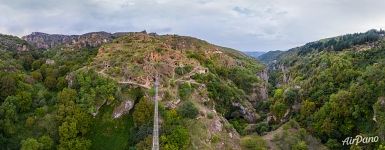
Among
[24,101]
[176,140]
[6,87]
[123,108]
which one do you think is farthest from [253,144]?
[6,87]

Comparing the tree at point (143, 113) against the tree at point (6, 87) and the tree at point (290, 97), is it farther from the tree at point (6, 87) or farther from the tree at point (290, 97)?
the tree at point (290, 97)

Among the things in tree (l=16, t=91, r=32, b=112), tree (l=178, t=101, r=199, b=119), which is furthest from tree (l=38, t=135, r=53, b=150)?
tree (l=178, t=101, r=199, b=119)

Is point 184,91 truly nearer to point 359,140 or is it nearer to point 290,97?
point 290,97

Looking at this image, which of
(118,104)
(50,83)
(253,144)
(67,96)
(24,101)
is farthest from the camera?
(50,83)

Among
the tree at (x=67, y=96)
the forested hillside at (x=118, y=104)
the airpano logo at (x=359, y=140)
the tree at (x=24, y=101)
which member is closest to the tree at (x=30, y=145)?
the forested hillside at (x=118, y=104)

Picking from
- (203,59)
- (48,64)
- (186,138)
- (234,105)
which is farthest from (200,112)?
(48,64)

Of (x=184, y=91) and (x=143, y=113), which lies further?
(x=184, y=91)

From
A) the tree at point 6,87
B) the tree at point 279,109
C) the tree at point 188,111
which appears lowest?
the tree at point 279,109

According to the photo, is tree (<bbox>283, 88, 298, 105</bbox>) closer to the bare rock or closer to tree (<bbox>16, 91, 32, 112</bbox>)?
the bare rock

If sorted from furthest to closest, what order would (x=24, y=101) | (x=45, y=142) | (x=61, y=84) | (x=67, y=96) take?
(x=61, y=84)
(x=24, y=101)
(x=67, y=96)
(x=45, y=142)
